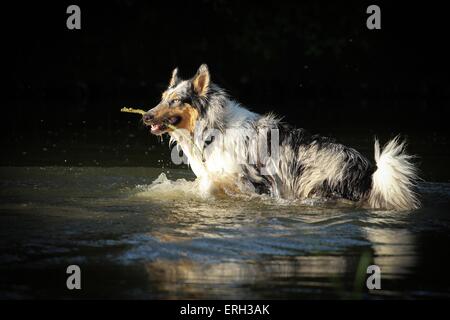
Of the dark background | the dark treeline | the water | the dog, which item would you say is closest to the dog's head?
Answer: the dog

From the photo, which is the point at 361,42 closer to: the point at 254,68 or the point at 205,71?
the point at 254,68

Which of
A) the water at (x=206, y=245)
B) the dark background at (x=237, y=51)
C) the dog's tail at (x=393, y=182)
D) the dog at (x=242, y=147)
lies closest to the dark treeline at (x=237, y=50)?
the dark background at (x=237, y=51)

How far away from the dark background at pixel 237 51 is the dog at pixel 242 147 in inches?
430

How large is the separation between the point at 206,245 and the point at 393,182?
84.2 inches

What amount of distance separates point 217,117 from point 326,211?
1.42 meters

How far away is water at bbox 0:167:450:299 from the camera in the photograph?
4570mm

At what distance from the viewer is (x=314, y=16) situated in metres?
20.3

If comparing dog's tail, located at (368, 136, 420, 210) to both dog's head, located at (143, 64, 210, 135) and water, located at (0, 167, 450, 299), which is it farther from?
dog's head, located at (143, 64, 210, 135)

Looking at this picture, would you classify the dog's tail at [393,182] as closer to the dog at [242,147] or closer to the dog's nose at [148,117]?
the dog at [242,147]

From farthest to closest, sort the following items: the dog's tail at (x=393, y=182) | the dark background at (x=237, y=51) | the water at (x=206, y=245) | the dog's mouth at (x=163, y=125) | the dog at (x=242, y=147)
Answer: the dark background at (x=237, y=51), the dog's mouth at (x=163, y=125), the dog at (x=242, y=147), the dog's tail at (x=393, y=182), the water at (x=206, y=245)

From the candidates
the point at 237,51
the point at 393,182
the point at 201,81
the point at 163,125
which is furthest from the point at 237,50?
the point at 393,182

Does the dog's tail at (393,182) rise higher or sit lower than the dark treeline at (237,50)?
lower

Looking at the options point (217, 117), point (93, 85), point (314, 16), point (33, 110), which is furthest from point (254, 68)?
point (217, 117)

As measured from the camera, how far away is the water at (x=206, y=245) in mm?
4570
